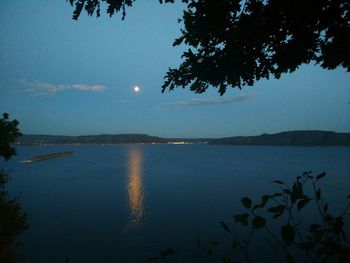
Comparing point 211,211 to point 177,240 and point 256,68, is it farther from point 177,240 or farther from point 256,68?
point 256,68

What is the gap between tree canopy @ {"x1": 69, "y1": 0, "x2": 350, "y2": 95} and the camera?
4836mm

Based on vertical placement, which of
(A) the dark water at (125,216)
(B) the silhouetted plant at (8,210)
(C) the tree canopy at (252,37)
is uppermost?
(C) the tree canopy at (252,37)

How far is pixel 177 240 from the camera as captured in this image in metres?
26.2

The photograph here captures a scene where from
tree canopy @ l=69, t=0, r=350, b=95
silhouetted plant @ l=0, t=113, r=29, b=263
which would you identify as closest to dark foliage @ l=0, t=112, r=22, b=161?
silhouetted plant @ l=0, t=113, r=29, b=263

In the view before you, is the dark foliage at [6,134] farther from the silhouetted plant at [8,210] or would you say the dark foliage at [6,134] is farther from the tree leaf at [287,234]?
the tree leaf at [287,234]

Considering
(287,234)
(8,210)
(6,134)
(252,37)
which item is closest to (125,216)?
(8,210)

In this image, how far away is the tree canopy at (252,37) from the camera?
190 inches

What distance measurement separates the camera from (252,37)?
5.18 meters

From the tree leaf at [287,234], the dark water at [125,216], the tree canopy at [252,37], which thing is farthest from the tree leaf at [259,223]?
the dark water at [125,216]

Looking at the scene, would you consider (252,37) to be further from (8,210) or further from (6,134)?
(8,210)

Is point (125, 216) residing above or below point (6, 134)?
below

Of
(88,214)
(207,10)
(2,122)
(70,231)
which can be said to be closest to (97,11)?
(207,10)

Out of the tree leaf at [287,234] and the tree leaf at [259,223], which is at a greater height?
the tree leaf at [259,223]

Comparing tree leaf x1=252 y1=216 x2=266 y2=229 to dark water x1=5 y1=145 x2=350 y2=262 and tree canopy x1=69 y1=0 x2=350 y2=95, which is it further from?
dark water x1=5 y1=145 x2=350 y2=262
